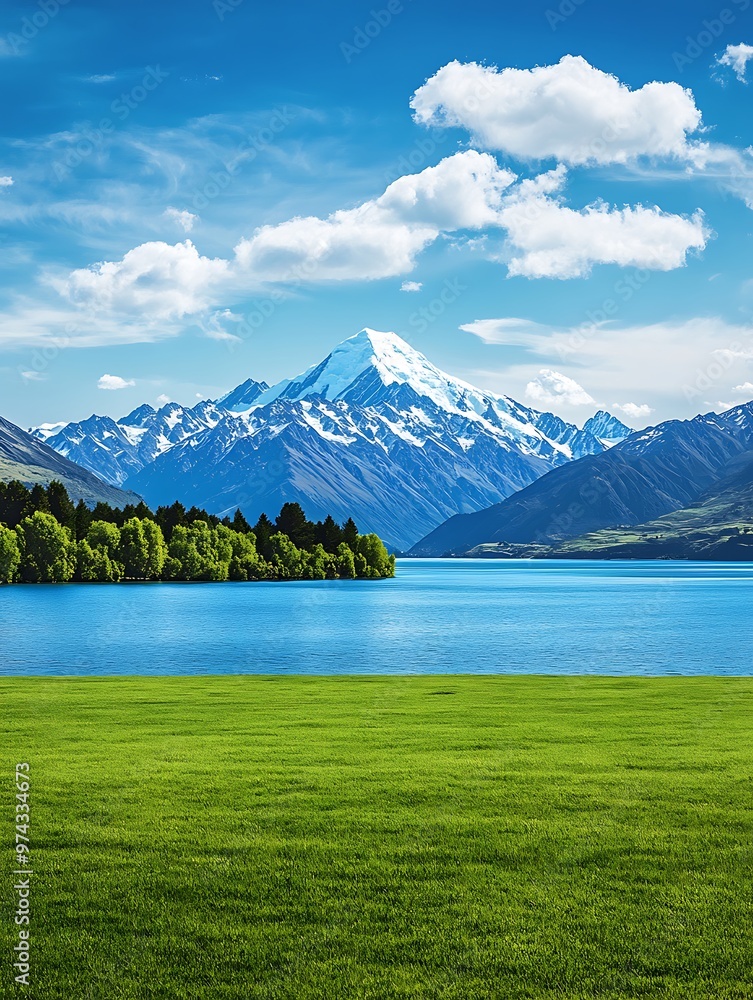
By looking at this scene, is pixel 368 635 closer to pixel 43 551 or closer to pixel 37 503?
pixel 43 551

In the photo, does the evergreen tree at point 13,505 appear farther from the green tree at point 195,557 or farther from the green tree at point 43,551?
the green tree at point 195,557

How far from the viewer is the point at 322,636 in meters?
75.7

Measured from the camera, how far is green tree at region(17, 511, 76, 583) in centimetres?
17225

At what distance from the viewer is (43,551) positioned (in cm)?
17275

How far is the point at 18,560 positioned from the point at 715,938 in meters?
176

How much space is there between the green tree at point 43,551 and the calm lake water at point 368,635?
35.8m

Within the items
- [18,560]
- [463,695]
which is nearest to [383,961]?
[463,695]

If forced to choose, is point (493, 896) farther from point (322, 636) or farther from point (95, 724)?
point (322, 636)

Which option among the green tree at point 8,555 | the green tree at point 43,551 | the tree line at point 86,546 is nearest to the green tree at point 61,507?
the tree line at point 86,546

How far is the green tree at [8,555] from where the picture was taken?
167m

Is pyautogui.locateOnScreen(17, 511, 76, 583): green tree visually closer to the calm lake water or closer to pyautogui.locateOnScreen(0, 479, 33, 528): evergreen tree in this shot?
pyautogui.locateOnScreen(0, 479, 33, 528): evergreen tree

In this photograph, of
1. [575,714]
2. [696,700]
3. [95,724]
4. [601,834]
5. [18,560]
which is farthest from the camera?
[18,560]

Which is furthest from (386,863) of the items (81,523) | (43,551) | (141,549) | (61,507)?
(61,507)

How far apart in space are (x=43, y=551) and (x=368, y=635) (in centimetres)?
11662
